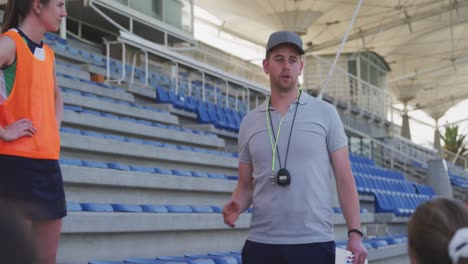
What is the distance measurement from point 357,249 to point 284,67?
65 centimetres

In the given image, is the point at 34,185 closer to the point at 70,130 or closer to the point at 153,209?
the point at 153,209

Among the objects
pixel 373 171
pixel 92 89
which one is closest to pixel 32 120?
pixel 92 89

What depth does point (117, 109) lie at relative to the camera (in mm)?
7145

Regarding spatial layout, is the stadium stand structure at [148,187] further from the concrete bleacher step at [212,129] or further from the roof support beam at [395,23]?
the roof support beam at [395,23]

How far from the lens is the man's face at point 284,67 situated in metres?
2.15

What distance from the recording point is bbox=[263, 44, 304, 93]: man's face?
2.15 metres

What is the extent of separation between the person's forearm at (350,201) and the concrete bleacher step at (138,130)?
388cm

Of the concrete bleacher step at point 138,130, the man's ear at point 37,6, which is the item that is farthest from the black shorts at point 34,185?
the concrete bleacher step at point 138,130

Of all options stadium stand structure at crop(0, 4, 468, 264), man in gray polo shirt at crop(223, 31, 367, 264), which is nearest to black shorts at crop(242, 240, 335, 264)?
man in gray polo shirt at crop(223, 31, 367, 264)

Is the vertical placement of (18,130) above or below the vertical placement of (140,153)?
below

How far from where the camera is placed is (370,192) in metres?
9.24

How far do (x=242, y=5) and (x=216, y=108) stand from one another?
13.4 metres

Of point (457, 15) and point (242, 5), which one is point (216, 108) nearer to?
point (242, 5)

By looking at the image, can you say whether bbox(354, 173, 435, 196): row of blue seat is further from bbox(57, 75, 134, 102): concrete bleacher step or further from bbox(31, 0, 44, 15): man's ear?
bbox(31, 0, 44, 15): man's ear
